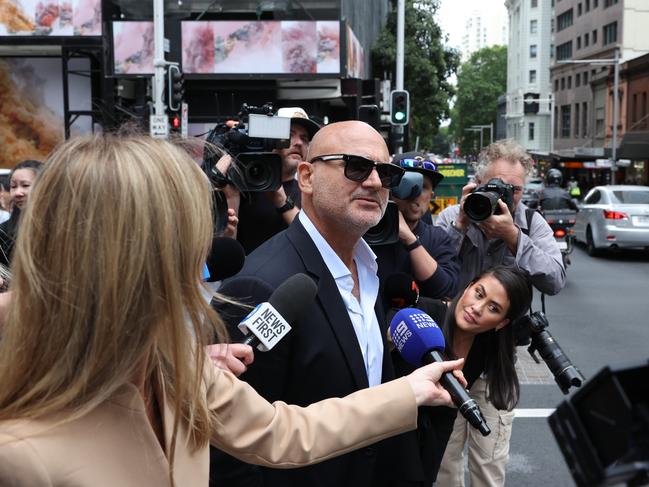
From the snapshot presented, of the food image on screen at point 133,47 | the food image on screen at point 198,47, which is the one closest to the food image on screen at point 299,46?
the food image on screen at point 198,47

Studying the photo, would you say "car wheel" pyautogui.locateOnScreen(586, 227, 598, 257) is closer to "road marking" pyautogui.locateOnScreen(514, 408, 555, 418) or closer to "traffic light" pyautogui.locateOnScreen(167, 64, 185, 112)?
"traffic light" pyautogui.locateOnScreen(167, 64, 185, 112)

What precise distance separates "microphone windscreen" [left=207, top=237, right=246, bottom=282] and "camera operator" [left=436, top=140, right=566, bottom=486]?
1.91 meters

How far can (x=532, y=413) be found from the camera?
6801mm

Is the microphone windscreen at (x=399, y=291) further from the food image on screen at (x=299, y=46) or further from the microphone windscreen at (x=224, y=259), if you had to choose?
the food image on screen at (x=299, y=46)

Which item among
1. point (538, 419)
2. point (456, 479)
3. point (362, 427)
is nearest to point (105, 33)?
point (538, 419)

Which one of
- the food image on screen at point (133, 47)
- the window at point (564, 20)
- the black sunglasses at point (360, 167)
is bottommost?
the black sunglasses at point (360, 167)

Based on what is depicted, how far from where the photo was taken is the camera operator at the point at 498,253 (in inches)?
171

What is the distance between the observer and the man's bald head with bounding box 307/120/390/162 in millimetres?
2807

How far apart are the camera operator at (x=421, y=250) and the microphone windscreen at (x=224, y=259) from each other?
0.83 metres

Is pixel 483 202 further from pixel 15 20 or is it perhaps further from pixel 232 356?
pixel 15 20

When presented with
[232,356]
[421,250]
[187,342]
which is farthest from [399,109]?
[187,342]

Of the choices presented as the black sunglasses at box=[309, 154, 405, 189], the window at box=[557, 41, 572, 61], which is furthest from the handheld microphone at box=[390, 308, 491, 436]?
the window at box=[557, 41, 572, 61]

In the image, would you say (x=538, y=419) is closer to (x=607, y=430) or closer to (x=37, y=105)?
(x=607, y=430)

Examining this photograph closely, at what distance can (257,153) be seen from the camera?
3965mm
